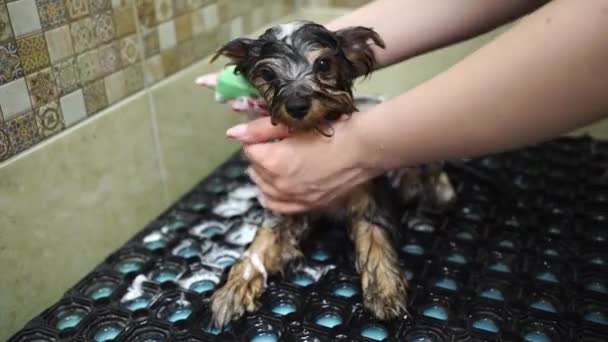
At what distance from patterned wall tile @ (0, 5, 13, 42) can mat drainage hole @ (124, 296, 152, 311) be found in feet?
1.47

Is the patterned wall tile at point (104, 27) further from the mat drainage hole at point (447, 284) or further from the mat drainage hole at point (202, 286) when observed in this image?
the mat drainage hole at point (447, 284)

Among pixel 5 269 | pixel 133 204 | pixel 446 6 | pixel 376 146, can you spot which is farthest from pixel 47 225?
pixel 446 6

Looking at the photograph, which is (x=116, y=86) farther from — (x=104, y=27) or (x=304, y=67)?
(x=304, y=67)

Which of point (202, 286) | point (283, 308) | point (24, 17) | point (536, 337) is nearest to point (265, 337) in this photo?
point (283, 308)

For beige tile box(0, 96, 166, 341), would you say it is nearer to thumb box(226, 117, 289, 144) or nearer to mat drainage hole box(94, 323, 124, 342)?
mat drainage hole box(94, 323, 124, 342)

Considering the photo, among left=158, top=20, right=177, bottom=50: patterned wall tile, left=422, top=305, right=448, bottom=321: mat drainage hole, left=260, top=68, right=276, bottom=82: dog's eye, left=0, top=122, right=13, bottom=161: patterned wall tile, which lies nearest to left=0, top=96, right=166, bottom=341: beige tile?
left=0, top=122, right=13, bottom=161: patterned wall tile

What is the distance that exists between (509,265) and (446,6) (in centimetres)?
45

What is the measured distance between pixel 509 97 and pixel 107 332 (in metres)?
0.68

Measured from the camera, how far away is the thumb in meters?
1.00

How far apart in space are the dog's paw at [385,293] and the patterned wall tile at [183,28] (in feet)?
2.04

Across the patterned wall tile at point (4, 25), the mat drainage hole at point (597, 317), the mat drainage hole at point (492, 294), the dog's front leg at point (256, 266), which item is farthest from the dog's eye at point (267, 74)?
the mat drainage hole at point (597, 317)

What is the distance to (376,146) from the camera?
895 millimetres

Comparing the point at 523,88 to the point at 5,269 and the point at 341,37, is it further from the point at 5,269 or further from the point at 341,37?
the point at 5,269

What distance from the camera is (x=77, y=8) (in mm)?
1076
